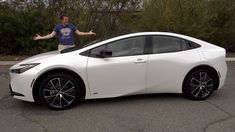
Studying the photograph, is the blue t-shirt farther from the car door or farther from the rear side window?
the rear side window

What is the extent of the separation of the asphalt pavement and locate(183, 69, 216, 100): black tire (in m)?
0.15

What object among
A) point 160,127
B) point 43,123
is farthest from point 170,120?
point 43,123

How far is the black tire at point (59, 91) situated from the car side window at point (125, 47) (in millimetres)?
699

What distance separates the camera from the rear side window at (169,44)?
628 centimetres

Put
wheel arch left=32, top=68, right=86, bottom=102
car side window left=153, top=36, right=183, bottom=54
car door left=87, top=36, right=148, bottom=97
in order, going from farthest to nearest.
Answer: car side window left=153, top=36, right=183, bottom=54
car door left=87, top=36, right=148, bottom=97
wheel arch left=32, top=68, right=86, bottom=102

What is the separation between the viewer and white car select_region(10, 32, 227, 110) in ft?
18.8

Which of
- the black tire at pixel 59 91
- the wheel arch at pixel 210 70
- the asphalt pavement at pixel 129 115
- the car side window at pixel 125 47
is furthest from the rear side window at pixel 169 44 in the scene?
the black tire at pixel 59 91

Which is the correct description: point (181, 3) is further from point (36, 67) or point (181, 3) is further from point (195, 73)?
point (36, 67)

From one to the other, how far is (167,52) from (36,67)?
2.40 meters

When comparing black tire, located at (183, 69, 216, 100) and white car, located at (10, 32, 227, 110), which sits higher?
white car, located at (10, 32, 227, 110)

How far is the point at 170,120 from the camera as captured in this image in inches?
204

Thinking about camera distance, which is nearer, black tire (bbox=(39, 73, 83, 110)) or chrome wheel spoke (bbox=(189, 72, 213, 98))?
black tire (bbox=(39, 73, 83, 110))

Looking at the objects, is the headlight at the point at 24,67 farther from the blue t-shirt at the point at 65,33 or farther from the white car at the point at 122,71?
the blue t-shirt at the point at 65,33

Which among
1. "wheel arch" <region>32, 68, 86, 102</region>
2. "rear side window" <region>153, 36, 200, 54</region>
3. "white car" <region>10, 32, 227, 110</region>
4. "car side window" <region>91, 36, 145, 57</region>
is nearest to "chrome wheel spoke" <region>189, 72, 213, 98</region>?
"white car" <region>10, 32, 227, 110</region>
